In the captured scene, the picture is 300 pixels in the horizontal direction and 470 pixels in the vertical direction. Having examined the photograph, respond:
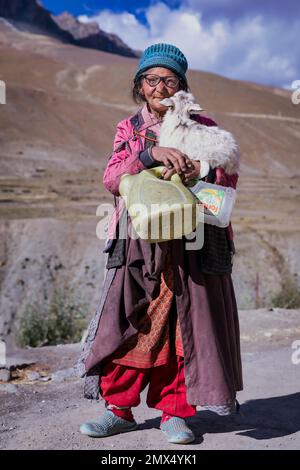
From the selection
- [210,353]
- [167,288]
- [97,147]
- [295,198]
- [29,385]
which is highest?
[97,147]

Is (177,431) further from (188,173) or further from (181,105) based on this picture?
(181,105)

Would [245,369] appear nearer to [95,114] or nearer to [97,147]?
[97,147]

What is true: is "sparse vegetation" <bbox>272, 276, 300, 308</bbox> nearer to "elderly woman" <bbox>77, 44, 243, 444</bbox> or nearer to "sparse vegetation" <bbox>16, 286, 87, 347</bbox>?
"sparse vegetation" <bbox>16, 286, 87, 347</bbox>

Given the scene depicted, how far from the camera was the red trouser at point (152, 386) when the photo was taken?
2932 millimetres

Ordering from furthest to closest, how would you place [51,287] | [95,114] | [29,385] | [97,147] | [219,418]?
[95,114]
[97,147]
[51,287]
[29,385]
[219,418]

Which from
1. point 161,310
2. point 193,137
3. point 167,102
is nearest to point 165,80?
point 167,102

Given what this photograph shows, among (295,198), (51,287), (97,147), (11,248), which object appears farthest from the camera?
(97,147)

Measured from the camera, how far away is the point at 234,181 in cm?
286

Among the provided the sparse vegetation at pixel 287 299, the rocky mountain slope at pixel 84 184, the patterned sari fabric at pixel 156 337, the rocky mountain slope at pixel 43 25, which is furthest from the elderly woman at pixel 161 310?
the rocky mountain slope at pixel 43 25

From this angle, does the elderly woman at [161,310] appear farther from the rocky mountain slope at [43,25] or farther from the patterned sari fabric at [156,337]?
the rocky mountain slope at [43,25]

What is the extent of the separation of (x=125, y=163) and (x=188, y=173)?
0.29 m

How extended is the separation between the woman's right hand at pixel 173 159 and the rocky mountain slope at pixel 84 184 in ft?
23.9

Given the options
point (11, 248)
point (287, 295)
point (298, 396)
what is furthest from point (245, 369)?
point (11, 248)
